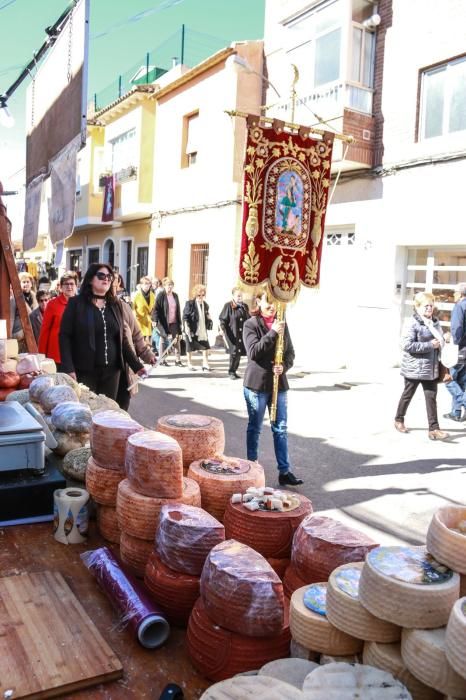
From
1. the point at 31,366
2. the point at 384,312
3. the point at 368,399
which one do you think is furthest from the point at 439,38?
the point at 31,366

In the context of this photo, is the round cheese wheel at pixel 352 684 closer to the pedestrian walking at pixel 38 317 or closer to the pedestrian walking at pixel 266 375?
the pedestrian walking at pixel 266 375

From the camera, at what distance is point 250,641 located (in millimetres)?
1703

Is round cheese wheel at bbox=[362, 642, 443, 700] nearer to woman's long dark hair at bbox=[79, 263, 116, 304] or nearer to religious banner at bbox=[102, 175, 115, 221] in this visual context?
woman's long dark hair at bbox=[79, 263, 116, 304]

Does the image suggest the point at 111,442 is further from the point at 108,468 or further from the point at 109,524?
the point at 109,524

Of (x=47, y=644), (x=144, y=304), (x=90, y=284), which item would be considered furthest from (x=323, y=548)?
(x=144, y=304)

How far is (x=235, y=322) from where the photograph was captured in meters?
12.1

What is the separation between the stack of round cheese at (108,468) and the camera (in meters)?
2.47

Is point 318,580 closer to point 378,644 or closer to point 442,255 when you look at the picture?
point 378,644

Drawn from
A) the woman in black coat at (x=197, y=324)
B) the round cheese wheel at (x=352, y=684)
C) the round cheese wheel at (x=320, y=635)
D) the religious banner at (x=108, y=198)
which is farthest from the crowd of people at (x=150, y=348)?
the religious banner at (x=108, y=198)

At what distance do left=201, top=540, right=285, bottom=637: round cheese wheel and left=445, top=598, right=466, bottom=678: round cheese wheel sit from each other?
0.52 meters

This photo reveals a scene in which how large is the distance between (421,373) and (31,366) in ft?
17.2

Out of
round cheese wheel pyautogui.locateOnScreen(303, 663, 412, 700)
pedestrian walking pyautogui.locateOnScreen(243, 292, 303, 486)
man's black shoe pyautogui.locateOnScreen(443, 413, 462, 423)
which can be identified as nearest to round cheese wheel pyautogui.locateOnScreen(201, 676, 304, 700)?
round cheese wheel pyautogui.locateOnScreen(303, 663, 412, 700)

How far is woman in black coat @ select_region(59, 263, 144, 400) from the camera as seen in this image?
4773mm

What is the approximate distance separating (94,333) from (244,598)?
340 centimetres
